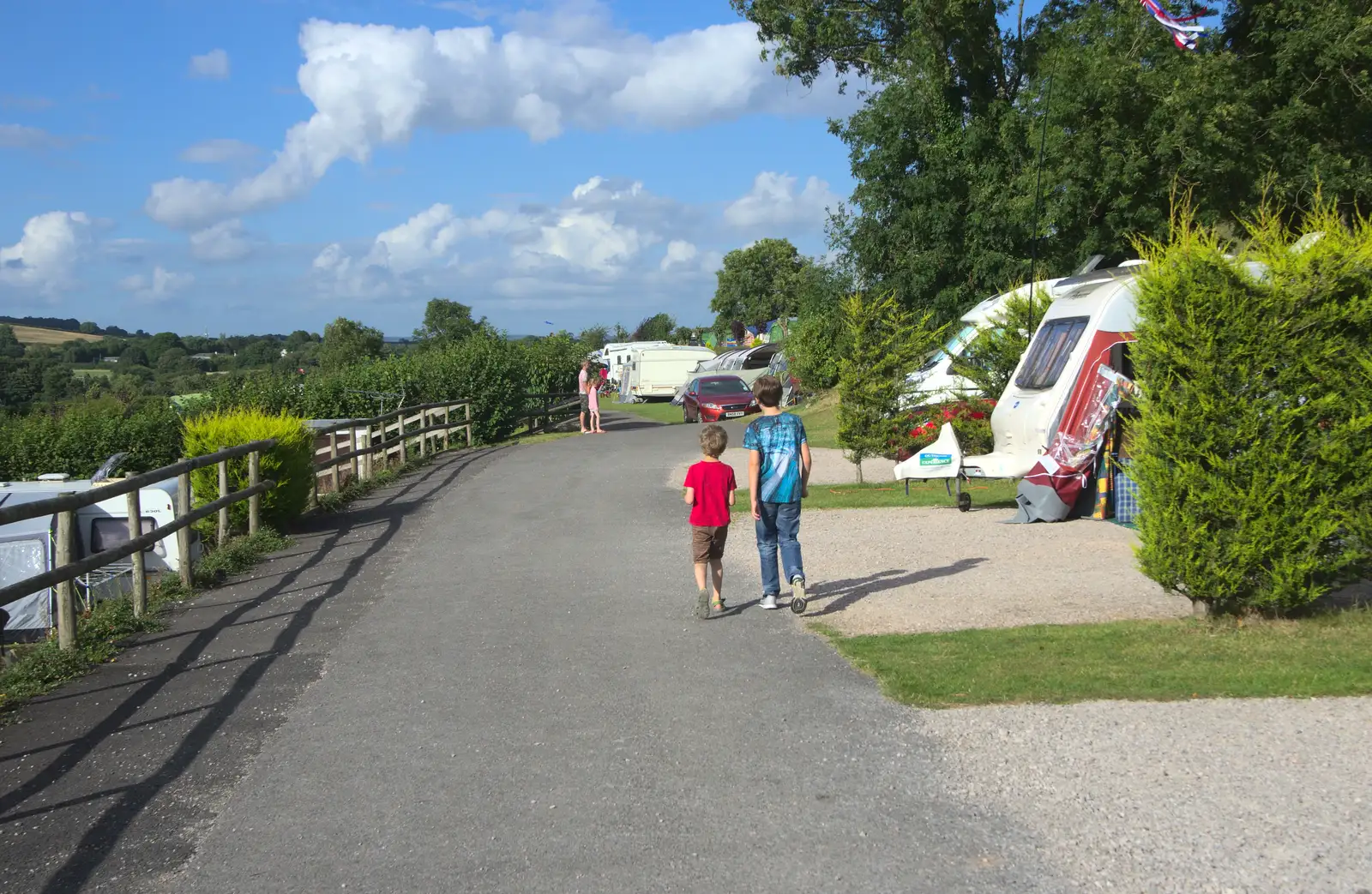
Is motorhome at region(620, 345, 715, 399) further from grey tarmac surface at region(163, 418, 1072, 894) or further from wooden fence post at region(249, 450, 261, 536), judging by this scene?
grey tarmac surface at region(163, 418, 1072, 894)

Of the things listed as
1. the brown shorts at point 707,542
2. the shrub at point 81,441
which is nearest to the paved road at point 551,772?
the brown shorts at point 707,542

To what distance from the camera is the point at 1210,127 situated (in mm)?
23344

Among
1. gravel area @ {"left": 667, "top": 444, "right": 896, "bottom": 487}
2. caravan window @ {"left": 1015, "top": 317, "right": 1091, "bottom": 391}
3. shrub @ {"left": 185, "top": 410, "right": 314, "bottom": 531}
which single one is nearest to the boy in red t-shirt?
caravan window @ {"left": 1015, "top": 317, "right": 1091, "bottom": 391}

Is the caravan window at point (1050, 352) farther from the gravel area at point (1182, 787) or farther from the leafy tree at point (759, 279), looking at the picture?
the leafy tree at point (759, 279)

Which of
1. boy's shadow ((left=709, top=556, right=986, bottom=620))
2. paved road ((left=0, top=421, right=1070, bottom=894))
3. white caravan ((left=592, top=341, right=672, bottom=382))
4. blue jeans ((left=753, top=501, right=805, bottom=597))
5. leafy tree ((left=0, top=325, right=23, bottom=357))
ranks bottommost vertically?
paved road ((left=0, top=421, right=1070, bottom=894))

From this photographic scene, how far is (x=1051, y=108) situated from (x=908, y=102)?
7535 mm

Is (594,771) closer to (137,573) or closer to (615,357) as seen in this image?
(137,573)

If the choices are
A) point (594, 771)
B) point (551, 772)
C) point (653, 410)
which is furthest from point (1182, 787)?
point (653, 410)

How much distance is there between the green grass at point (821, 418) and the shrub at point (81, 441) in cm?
1357

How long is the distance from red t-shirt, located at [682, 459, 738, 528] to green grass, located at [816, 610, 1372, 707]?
109 cm

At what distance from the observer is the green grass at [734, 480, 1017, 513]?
15.1 meters

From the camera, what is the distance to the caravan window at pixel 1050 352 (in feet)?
41.3

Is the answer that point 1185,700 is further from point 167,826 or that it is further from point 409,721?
point 167,826

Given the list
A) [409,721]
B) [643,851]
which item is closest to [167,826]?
[409,721]
